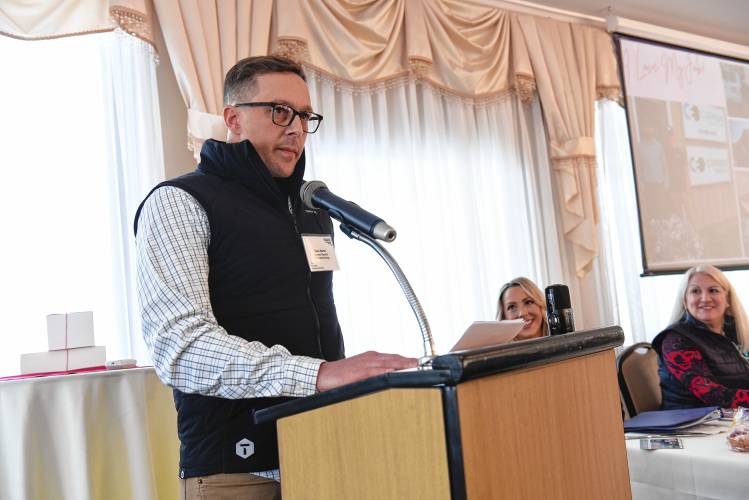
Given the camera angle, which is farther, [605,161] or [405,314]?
[605,161]

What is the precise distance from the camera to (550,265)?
4.82m

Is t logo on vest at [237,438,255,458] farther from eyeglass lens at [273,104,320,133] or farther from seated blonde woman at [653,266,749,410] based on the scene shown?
seated blonde woman at [653,266,749,410]

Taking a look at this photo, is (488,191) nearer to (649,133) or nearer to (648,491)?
(649,133)

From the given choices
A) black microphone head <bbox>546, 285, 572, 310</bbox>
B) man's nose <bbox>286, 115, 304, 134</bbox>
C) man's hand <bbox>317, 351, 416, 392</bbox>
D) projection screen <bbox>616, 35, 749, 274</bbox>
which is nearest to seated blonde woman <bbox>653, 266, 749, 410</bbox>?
projection screen <bbox>616, 35, 749, 274</bbox>

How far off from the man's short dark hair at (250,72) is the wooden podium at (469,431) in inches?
30.4

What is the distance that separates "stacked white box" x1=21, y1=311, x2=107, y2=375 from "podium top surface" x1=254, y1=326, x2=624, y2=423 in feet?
5.28

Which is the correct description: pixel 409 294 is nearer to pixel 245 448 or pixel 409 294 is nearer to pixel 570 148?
pixel 245 448

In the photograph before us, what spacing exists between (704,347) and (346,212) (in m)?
2.55

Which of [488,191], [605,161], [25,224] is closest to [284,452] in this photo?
[25,224]

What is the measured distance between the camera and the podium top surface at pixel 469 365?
91cm

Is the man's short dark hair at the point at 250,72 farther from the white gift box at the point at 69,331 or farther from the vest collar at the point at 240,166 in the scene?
the white gift box at the point at 69,331

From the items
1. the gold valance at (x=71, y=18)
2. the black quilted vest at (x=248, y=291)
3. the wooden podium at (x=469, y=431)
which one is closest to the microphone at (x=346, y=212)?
the black quilted vest at (x=248, y=291)

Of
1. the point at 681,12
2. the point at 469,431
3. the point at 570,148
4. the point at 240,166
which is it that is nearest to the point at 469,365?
the point at 469,431

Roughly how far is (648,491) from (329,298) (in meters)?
1.15
